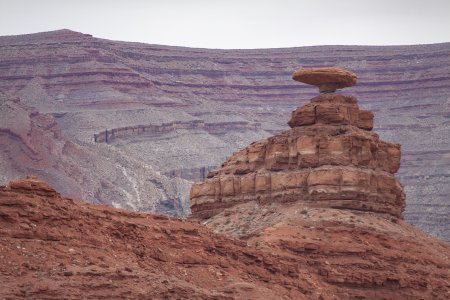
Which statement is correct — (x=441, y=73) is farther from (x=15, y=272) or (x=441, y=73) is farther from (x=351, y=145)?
(x=15, y=272)

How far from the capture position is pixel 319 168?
68.9 meters

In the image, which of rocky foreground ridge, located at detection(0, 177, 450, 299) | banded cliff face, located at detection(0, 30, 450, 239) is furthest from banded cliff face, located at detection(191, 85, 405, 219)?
banded cliff face, located at detection(0, 30, 450, 239)

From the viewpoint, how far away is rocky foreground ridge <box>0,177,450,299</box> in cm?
4784

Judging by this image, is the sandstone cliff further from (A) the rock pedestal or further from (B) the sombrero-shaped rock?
(A) the rock pedestal

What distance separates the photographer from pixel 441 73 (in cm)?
18425

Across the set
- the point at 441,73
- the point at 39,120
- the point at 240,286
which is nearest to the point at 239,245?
the point at 240,286

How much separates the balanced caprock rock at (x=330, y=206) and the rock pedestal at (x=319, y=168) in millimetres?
39

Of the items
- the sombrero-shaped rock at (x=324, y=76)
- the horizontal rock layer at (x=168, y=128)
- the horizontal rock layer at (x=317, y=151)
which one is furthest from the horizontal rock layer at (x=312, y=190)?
the horizontal rock layer at (x=168, y=128)

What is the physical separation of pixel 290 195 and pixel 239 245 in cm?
1086

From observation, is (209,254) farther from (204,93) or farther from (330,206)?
(204,93)

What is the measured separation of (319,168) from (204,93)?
4750 inches

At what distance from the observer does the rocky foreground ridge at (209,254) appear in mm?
47844

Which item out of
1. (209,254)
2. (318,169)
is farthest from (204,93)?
(209,254)

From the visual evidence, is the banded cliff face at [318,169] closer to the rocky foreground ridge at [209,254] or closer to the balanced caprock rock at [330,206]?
the balanced caprock rock at [330,206]
